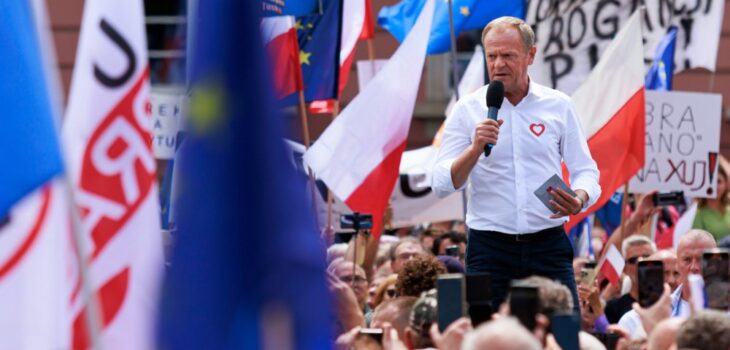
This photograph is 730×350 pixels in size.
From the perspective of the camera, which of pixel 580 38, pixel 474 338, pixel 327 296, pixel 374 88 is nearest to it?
pixel 474 338

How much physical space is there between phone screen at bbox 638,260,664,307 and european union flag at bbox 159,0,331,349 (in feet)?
4.06

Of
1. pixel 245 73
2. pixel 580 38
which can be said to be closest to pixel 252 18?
pixel 245 73

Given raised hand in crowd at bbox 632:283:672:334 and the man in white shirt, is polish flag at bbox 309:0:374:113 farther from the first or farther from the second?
raised hand in crowd at bbox 632:283:672:334

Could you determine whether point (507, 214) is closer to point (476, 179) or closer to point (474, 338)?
point (476, 179)

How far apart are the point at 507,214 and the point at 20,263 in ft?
5.56

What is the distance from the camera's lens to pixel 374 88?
9.52 meters

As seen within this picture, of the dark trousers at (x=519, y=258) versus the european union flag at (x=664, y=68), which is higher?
the european union flag at (x=664, y=68)

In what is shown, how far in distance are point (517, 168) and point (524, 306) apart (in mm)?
1878

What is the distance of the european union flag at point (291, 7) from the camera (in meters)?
10.1

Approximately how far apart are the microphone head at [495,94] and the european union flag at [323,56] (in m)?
4.91

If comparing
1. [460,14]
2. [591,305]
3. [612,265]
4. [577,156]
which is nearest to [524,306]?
[577,156]

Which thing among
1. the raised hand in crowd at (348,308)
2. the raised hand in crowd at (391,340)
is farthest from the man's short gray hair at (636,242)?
the raised hand in crowd at (391,340)

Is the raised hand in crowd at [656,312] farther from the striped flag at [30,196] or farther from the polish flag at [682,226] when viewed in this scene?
the polish flag at [682,226]

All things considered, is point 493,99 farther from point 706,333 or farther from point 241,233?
point 241,233
